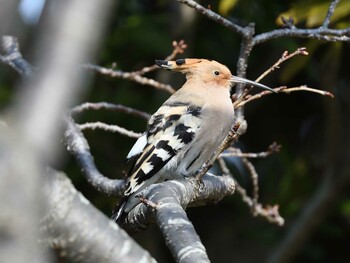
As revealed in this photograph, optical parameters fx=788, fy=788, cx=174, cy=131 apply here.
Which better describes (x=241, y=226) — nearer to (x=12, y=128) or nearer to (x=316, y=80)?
(x=316, y=80)

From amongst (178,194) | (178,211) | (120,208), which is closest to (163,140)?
(120,208)

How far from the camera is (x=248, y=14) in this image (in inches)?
194

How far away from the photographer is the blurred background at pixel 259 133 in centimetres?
514

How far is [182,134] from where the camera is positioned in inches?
140

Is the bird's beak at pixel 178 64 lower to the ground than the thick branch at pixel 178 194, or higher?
higher

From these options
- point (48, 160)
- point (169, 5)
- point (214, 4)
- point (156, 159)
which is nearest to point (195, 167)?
point (156, 159)

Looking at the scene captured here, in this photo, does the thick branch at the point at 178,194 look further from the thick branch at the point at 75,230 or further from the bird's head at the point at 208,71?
the bird's head at the point at 208,71

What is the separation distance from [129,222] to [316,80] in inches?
125

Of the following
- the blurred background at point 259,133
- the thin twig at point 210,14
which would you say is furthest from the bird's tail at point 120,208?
the blurred background at point 259,133

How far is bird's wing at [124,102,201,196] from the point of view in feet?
11.0

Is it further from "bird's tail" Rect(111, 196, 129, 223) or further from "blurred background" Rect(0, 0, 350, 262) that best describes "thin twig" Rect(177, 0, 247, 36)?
"blurred background" Rect(0, 0, 350, 262)

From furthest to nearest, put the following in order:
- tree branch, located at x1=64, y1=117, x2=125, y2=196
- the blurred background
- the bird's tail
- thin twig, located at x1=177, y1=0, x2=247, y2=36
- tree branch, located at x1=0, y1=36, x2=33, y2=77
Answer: the blurred background < tree branch, located at x1=0, y1=36, x2=33, y2=77 < tree branch, located at x1=64, y1=117, x2=125, y2=196 < the bird's tail < thin twig, located at x1=177, y1=0, x2=247, y2=36

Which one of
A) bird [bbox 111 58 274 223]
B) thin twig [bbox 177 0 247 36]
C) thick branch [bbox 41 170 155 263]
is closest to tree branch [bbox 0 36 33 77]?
bird [bbox 111 58 274 223]

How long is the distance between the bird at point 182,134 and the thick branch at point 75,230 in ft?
6.95
